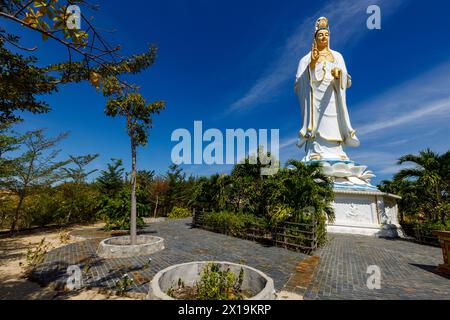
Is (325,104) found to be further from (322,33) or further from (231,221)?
(231,221)

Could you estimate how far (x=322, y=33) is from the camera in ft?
59.1

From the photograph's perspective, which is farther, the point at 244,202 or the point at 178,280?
the point at 244,202

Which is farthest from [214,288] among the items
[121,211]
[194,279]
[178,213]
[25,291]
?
[178,213]

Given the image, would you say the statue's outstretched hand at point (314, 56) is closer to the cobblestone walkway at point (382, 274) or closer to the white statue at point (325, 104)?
the white statue at point (325, 104)

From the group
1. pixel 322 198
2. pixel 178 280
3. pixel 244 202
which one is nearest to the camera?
pixel 178 280

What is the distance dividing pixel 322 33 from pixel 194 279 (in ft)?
66.4

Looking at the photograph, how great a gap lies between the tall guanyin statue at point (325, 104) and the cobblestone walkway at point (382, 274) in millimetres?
9020

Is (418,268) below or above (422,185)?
below

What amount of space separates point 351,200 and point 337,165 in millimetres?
2760

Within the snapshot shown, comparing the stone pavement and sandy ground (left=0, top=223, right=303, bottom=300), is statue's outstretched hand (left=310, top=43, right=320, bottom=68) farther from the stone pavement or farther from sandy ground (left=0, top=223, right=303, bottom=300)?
sandy ground (left=0, top=223, right=303, bottom=300)

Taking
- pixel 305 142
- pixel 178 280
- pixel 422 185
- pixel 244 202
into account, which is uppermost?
pixel 305 142

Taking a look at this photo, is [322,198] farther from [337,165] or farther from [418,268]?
[337,165]

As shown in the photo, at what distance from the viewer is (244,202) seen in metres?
11.9

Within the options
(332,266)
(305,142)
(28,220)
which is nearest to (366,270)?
(332,266)
